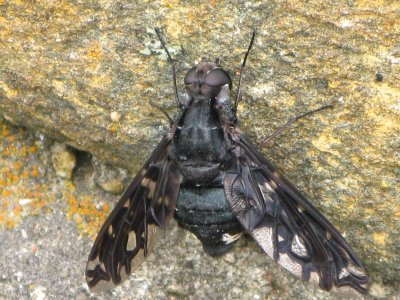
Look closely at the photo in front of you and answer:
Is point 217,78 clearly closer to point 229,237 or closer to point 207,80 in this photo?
point 207,80

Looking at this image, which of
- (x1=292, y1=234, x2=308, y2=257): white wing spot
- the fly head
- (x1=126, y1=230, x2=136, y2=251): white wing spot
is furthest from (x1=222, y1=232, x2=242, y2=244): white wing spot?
the fly head

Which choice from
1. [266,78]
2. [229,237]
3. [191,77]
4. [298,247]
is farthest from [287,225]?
[191,77]

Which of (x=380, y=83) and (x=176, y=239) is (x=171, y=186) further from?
(x=380, y=83)

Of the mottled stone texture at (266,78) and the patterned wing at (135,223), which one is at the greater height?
the mottled stone texture at (266,78)

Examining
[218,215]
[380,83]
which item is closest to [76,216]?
[218,215]

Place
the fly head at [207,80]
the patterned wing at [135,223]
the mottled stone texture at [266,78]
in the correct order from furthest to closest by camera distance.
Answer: the patterned wing at [135,223], the fly head at [207,80], the mottled stone texture at [266,78]

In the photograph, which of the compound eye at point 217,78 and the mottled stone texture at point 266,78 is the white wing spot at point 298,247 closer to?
the mottled stone texture at point 266,78

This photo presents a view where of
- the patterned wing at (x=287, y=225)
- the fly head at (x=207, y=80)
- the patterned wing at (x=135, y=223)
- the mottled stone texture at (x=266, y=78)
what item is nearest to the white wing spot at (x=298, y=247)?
the patterned wing at (x=287, y=225)

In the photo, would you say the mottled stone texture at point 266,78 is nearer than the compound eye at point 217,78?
Yes

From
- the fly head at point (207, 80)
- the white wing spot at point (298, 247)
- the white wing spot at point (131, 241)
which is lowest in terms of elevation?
the white wing spot at point (131, 241)
